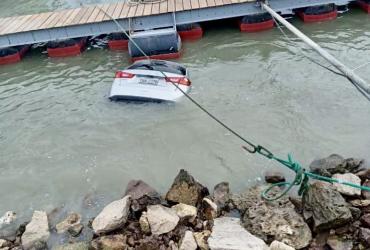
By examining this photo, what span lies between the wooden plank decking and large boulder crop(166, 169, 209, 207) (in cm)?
1133

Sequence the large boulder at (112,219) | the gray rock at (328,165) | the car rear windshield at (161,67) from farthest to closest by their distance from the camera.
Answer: the car rear windshield at (161,67) → the gray rock at (328,165) → the large boulder at (112,219)

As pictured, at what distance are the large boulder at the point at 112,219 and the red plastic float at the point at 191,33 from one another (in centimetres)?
1169

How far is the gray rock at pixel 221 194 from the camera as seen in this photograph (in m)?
9.16

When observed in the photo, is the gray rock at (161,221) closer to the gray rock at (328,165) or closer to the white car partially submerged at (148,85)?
the gray rock at (328,165)

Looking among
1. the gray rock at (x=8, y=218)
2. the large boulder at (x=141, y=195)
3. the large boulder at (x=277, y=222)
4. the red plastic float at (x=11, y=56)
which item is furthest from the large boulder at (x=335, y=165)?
the red plastic float at (x=11, y=56)

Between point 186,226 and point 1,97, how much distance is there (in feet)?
35.0

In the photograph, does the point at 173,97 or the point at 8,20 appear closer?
the point at 173,97

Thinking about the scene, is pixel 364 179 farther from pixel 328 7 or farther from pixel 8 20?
pixel 8 20

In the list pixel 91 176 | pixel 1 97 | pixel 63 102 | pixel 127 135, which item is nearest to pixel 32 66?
pixel 1 97

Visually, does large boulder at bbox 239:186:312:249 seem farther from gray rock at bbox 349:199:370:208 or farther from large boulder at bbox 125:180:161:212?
large boulder at bbox 125:180:161:212

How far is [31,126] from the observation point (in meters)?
13.7

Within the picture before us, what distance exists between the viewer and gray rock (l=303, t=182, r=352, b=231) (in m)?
7.80

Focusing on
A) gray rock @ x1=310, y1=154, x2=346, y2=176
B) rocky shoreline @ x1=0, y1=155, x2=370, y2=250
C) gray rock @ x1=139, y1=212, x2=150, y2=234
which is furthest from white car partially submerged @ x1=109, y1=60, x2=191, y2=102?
gray rock @ x1=139, y1=212, x2=150, y2=234

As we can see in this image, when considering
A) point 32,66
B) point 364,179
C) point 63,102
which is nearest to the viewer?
point 364,179
